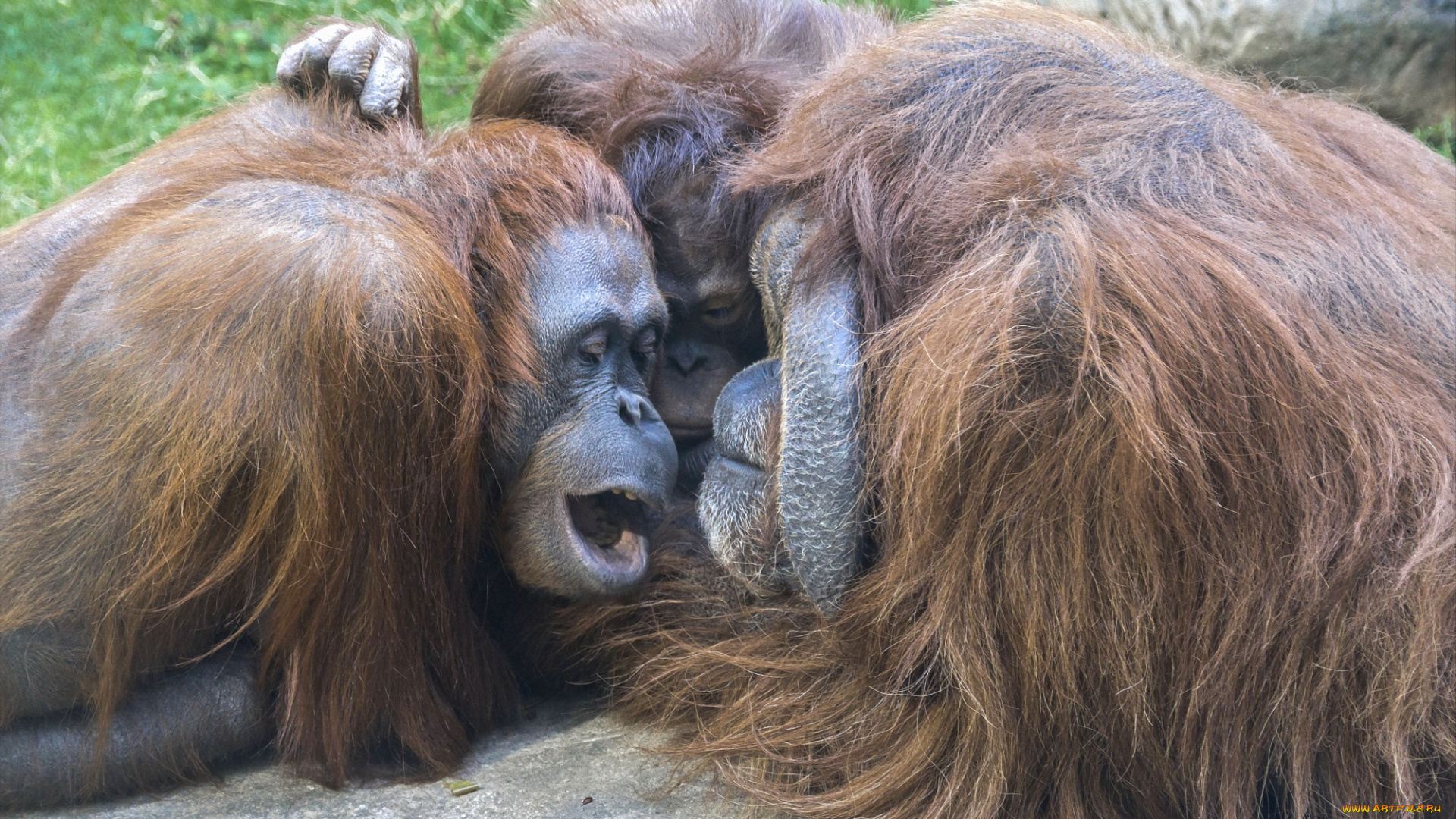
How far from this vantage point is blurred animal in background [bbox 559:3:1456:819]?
1.45 meters

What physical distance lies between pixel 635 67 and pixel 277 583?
1.11 meters

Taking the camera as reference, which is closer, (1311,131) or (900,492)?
(900,492)

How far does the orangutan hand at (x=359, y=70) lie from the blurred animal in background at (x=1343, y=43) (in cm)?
170

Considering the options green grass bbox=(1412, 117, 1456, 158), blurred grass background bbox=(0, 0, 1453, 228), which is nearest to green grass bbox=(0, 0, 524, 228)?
blurred grass background bbox=(0, 0, 1453, 228)

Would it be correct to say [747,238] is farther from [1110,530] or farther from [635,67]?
Answer: [1110,530]

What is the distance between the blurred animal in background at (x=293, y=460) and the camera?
1689mm

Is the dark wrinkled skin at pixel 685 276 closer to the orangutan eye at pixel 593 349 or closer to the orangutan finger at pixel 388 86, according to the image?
the orangutan finger at pixel 388 86

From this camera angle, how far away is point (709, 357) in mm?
2279

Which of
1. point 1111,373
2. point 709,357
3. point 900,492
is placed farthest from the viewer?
point 709,357

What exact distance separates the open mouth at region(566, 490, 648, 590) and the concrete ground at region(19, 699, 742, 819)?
27 centimetres

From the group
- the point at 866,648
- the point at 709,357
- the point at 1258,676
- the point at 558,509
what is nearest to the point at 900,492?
the point at 866,648

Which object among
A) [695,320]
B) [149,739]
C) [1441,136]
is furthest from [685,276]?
[1441,136]

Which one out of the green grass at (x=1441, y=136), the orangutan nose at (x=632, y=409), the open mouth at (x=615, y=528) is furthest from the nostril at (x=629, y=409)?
the green grass at (x=1441, y=136)

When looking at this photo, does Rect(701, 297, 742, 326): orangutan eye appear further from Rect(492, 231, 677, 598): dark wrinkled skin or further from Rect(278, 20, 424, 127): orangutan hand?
Rect(278, 20, 424, 127): orangutan hand
